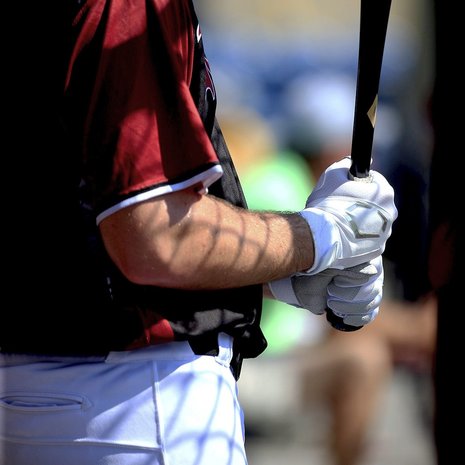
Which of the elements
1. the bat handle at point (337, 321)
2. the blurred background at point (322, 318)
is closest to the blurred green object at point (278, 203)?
the blurred background at point (322, 318)

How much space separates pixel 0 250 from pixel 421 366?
3020mm

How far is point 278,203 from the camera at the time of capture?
13.5 feet

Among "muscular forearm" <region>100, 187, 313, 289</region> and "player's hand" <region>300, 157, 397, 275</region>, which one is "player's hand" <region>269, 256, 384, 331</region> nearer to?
"player's hand" <region>300, 157, 397, 275</region>

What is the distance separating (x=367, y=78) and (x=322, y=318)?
2.28 metres

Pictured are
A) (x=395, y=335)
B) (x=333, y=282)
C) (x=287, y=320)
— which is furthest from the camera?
(x=395, y=335)

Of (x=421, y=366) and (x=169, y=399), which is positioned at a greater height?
(x=169, y=399)

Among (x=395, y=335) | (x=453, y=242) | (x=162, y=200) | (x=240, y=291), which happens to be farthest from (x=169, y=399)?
(x=395, y=335)

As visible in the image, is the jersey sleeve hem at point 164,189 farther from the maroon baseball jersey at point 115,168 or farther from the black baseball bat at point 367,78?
the black baseball bat at point 367,78

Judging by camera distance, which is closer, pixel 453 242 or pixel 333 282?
pixel 333 282

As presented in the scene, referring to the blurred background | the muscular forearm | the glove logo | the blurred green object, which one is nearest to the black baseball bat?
the glove logo

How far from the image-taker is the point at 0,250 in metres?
1.99

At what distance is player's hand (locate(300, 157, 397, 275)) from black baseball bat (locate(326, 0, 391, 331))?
0.15ft

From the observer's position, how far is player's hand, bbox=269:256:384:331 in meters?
2.22

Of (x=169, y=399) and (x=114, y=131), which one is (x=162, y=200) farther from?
(x=169, y=399)
